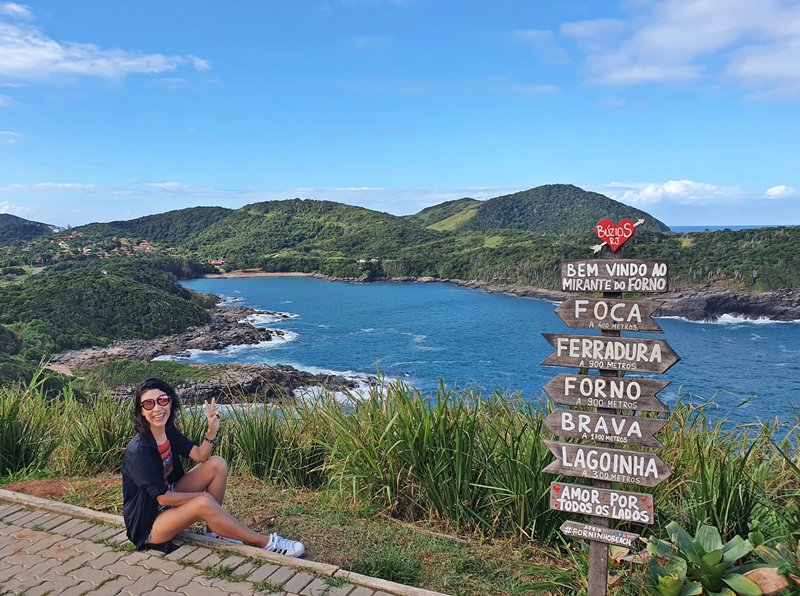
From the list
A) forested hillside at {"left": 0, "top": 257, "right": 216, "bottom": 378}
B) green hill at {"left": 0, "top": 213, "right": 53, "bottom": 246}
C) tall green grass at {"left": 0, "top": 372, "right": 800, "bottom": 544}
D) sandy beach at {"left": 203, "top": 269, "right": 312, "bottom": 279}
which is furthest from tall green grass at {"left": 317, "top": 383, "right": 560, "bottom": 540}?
green hill at {"left": 0, "top": 213, "right": 53, "bottom": 246}

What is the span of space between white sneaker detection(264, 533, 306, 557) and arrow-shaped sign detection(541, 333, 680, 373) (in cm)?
196

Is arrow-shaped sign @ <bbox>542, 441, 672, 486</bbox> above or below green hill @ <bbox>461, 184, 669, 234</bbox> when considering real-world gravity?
below

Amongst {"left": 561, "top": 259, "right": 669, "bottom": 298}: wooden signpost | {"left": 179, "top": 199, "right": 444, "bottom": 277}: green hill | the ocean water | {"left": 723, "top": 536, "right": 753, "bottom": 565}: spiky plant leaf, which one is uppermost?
{"left": 179, "top": 199, "right": 444, "bottom": 277}: green hill

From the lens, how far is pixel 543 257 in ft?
276

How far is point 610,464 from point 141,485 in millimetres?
2781

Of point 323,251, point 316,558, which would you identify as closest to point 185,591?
point 316,558

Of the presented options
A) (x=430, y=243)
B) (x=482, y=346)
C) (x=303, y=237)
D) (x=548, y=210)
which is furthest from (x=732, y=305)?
(x=548, y=210)

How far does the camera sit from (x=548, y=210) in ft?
610

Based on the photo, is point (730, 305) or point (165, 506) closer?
point (165, 506)

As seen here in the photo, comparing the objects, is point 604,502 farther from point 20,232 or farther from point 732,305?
point 20,232

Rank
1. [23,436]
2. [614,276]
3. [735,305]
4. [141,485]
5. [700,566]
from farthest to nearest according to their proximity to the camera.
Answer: [735,305] < [23,436] < [141,485] < [614,276] < [700,566]

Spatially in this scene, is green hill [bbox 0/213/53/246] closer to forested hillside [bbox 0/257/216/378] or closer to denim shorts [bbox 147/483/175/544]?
forested hillside [bbox 0/257/216/378]

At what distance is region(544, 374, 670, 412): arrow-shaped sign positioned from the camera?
9.88ft

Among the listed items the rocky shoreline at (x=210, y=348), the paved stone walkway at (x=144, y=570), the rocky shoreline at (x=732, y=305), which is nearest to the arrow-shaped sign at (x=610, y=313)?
the paved stone walkway at (x=144, y=570)
